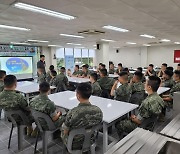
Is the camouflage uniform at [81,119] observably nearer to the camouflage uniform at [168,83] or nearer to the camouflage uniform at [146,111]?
the camouflage uniform at [146,111]

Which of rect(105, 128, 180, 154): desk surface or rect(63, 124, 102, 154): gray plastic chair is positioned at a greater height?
rect(105, 128, 180, 154): desk surface

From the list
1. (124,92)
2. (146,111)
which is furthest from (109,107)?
(124,92)

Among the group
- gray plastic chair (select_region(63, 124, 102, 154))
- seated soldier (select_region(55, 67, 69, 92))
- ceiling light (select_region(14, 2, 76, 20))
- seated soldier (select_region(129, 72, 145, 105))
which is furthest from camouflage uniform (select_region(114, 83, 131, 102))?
seated soldier (select_region(55, 67, 69, 92))

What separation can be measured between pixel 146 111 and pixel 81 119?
37.3 inches

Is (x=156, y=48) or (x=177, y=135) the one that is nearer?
(x=177, y=135)

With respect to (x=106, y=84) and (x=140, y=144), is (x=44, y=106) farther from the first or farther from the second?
(x=106, y=84)

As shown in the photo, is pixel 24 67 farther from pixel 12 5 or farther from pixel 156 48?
pixel 156 48

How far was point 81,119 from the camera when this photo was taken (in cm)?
170

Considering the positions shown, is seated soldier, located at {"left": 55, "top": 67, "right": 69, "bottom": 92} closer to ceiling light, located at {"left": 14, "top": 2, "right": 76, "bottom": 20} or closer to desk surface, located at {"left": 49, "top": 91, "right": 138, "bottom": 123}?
ceiling light, located at {"left": 14, "top": 2, "right": 76, "bottom": 20}

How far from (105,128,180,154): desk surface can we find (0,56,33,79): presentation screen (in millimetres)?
9585

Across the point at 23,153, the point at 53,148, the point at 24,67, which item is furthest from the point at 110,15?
the point at 24,67

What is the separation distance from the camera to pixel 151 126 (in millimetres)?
2166

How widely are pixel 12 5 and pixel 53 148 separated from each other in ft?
8.69

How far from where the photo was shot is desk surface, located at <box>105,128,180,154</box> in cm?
85
